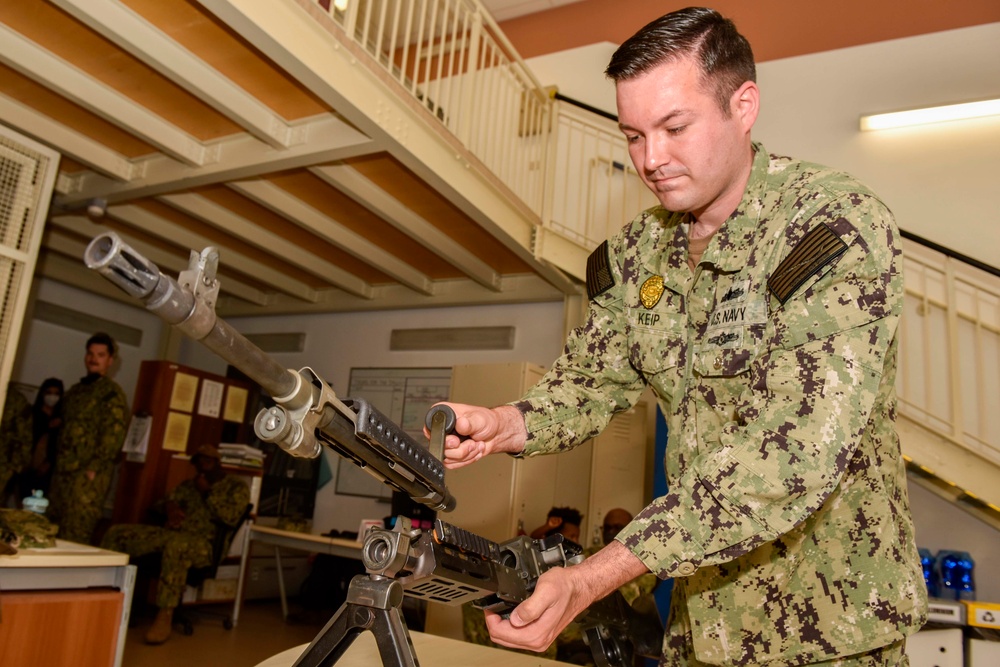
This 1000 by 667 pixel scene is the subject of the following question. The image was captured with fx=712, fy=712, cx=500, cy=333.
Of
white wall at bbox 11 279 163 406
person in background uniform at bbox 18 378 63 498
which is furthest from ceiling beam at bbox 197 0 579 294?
white wall at bbox 11 279 163 406

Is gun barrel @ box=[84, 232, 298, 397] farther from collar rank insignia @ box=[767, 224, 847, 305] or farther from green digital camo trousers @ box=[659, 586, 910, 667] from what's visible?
green digital camo trousers @ box=[659, 586, 910, 667]

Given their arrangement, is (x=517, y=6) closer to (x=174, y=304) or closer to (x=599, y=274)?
(x=599, y=274)

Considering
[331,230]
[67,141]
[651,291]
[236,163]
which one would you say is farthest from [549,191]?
[651,291]

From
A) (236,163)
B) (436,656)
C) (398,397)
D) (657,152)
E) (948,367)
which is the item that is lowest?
(436,656)

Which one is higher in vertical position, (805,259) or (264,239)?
(264,239)

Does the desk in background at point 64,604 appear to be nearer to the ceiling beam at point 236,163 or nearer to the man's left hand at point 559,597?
the man's left hand at point 559,597

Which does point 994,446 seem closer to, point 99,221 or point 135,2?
point 135,2

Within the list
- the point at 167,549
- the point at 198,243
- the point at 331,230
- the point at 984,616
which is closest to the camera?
the point at 984,616

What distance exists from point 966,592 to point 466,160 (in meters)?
3.77

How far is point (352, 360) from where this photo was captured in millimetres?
7199

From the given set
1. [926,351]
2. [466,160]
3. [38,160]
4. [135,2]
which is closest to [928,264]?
[926,351]

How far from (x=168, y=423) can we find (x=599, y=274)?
18.3 ft

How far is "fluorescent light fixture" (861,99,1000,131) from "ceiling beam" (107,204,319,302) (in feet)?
16.5

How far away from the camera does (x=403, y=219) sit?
Result: 16.6 feet
